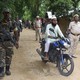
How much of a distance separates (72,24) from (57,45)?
95.7 inches

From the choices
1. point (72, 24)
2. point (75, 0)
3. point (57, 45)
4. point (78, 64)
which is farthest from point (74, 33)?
point (75, 0)

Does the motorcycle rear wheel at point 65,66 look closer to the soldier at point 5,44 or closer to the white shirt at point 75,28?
the soldier at point 5,44

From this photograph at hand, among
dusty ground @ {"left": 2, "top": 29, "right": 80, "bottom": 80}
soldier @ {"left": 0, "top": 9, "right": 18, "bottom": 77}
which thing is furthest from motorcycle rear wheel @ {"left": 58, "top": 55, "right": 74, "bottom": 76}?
soldier @ {"left": 0, "top": 9, "right": 18, "bottom": 77}

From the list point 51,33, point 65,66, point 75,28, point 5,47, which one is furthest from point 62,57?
point 75,28

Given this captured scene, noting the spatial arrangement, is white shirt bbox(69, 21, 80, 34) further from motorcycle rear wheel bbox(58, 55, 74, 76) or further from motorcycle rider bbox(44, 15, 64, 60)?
motorcycle rear wheel bbox(58, 55, 74, 76)

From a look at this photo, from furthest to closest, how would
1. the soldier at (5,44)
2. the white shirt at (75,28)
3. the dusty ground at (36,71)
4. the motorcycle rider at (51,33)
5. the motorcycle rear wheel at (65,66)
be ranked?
the white shirt at (75,28) → the motorcycle rider at (51,33) → the motorcycle rear wheel at (65,66) → the dusty ground at (36,71) → the soldier at (5,44)

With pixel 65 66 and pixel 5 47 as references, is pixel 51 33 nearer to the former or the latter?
pixel 65 66

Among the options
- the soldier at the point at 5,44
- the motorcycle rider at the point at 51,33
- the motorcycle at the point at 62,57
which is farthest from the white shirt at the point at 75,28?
the soldier at the point at 5,44

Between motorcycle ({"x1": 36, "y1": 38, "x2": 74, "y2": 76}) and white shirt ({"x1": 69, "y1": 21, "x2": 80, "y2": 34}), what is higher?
white shirt ({"x1": 69, "y1": 21, "x2": 80, "y2": 34})

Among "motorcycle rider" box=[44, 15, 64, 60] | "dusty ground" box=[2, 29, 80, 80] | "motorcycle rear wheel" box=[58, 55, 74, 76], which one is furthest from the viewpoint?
"motorcycle rider" box=[44, 15, 64, 60]

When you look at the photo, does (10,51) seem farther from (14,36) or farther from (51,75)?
(51,75)

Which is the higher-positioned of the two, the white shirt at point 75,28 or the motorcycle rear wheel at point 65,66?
the white shirt at point 75,28

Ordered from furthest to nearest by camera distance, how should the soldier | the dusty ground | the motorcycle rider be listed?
the motorcycle rider → the dusty ground → the soldier

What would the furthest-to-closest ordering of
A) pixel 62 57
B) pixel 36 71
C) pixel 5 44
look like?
1. pixel 36 71
2. pixel 62 57
3. pixel 5 44
